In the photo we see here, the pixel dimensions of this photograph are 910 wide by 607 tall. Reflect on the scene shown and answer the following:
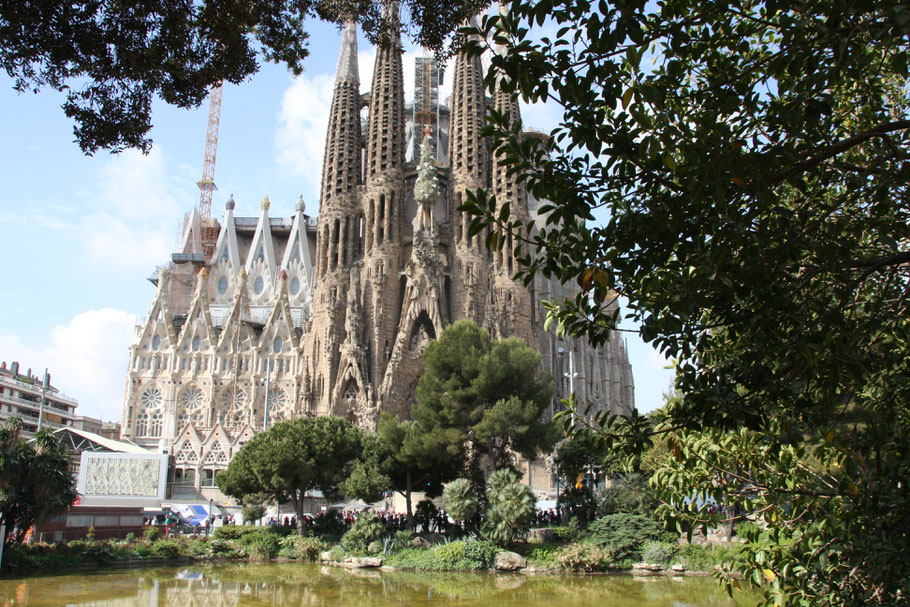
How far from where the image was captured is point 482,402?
2709 centimetres

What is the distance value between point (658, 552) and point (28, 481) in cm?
1622

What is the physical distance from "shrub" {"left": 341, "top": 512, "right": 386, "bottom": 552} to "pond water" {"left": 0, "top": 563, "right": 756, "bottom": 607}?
164 cm

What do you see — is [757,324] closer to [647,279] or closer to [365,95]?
[647,279]

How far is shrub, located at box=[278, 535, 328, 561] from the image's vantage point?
22688 mm

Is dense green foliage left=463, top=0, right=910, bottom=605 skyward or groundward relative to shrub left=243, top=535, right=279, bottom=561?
skyward

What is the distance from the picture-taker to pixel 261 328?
52.2 metres

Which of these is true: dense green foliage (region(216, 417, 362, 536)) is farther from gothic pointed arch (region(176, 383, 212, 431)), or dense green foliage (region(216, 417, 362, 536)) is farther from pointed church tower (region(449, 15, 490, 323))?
gothic pointed arch (region(176, 383, 212, 431))

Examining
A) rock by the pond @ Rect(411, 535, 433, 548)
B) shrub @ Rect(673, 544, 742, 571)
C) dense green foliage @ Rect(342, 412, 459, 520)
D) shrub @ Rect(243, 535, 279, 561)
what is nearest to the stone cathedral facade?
dense green foliage @ Rect(342, 412, 459, 520)

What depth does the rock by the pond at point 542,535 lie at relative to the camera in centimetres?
2334

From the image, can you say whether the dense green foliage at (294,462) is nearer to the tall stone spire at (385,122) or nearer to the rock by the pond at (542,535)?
the rock by the pond at (542,535)

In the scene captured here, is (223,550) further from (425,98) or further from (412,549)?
(425,98)

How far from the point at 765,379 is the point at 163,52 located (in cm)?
653

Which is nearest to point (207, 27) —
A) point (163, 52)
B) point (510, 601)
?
point (163, 52)

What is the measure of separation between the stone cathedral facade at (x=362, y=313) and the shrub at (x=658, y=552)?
16.6m
